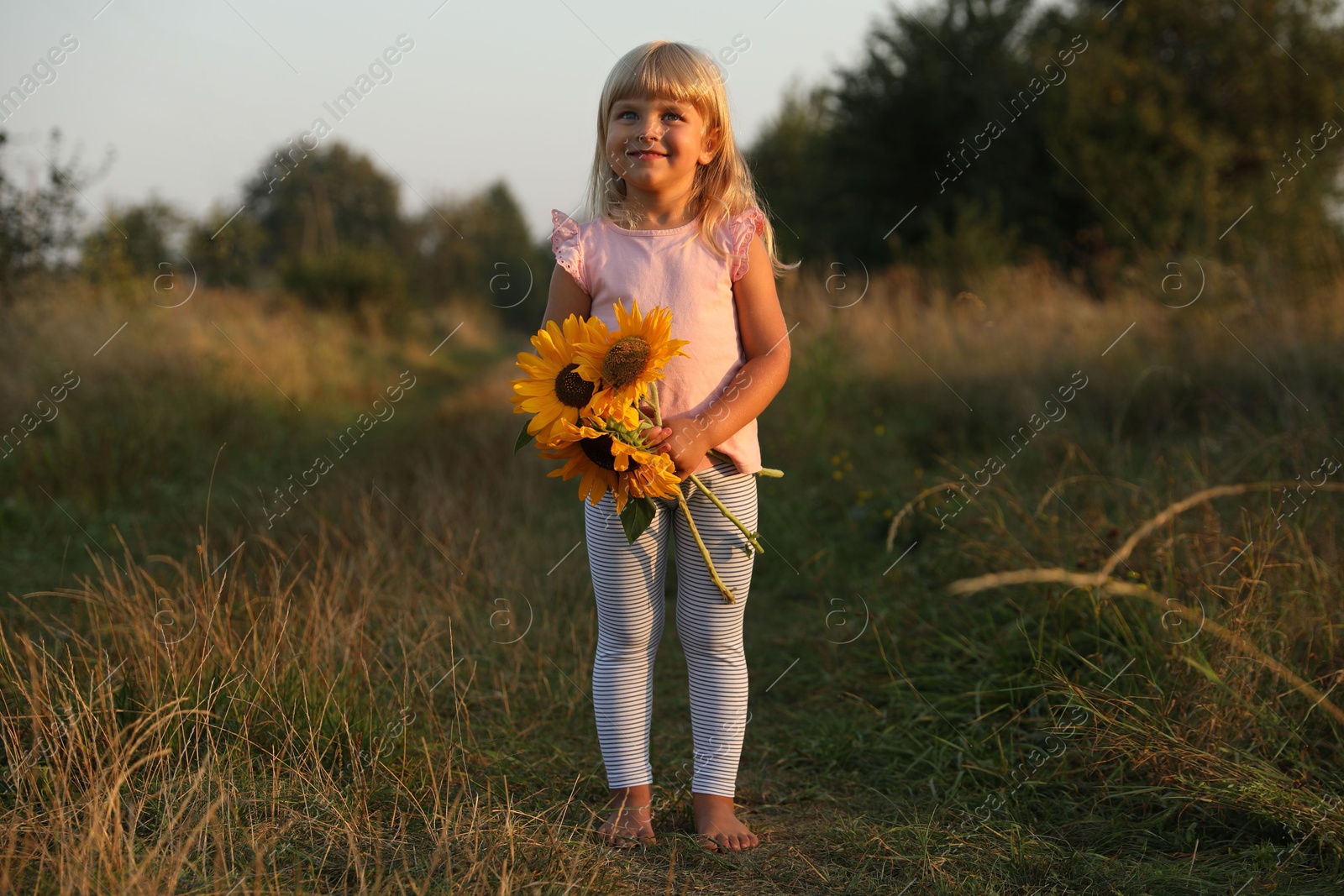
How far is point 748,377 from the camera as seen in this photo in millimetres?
2250

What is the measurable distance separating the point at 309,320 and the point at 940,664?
12.4 m

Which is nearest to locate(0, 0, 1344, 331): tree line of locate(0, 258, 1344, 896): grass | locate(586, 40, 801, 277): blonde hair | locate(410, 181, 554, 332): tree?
locate(410, 181, 554, 332): tree

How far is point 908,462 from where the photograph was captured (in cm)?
532

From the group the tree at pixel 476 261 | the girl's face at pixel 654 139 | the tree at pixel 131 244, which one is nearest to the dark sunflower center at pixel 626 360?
the girl's face at pixel 654 139

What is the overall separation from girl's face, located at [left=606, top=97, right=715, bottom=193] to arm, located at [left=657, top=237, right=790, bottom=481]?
9.9 inches

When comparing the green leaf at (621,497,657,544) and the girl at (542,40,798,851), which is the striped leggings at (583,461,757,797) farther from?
the green leaf at (621,497,657,544)

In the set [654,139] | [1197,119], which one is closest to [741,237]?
[654,139]

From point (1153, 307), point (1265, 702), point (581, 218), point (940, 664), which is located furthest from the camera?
point (1153, 307)

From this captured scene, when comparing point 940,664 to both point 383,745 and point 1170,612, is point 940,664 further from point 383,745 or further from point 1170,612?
point 383,745

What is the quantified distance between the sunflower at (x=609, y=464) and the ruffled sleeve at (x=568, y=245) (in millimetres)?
435

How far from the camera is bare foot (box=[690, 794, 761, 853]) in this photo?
2.24m

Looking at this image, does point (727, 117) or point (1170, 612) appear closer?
point (727, 117)

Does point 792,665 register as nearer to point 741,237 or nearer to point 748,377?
point 748,377

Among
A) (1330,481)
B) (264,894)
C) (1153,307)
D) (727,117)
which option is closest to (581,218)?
(727,117)
